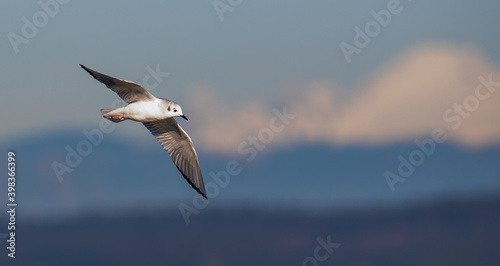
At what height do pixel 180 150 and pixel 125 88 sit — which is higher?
pixel 125 88

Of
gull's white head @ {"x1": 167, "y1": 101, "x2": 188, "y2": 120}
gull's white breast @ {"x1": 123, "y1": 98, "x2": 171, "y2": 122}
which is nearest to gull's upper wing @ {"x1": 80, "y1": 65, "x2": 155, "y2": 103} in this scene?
gull's white breast @ {"x1": 123, "y1": 98, "x2": 171, "y2": 122}

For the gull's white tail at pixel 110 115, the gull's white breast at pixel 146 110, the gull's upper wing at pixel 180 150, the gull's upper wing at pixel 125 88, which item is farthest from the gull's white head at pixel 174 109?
the gull's upper wing at pixel 180 150

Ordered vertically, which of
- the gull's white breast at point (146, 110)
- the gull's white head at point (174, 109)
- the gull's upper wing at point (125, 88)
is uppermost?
the gull's upper wing at point (125, 88)

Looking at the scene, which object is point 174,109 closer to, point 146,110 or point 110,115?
point 146,110

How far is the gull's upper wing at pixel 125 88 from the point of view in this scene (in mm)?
7062

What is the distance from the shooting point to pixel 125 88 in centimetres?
725

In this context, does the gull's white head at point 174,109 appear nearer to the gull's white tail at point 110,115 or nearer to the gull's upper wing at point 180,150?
the gull's white tail at point 110,115

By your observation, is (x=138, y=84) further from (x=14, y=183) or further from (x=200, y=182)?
(x=14, y=183)

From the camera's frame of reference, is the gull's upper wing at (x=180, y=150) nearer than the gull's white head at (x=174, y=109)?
No

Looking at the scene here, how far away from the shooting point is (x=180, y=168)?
8.38 m

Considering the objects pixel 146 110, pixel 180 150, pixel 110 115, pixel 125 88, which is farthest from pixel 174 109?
pixel 180 150

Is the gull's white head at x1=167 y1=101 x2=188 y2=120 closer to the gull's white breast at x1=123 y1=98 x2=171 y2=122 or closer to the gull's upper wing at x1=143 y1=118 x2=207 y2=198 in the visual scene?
the gull's white breast at x1=123 y1=98 x2=171 y2=122

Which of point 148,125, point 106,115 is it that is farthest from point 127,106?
point 148,125

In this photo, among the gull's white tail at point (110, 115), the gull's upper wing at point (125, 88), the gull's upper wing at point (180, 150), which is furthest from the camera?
Result: the gull's upper wing at point (180, 150)
